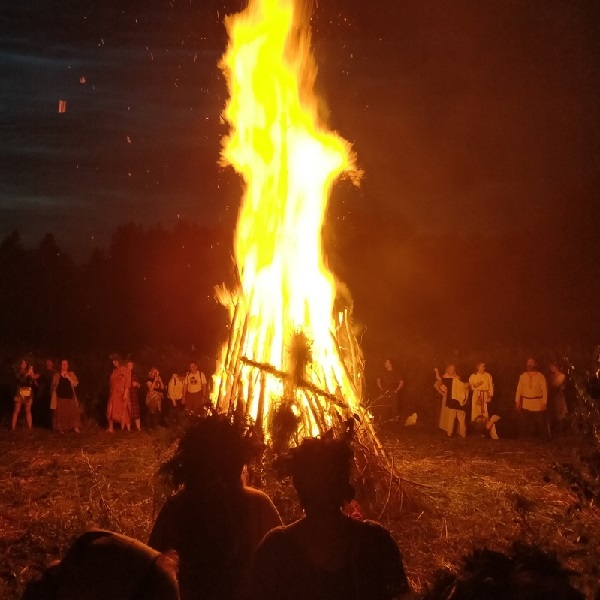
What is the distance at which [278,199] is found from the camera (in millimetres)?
7473

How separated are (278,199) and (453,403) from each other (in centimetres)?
659

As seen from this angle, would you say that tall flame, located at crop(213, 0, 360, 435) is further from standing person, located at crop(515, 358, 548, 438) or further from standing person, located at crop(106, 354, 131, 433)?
standing person, located at crop(106, 354, 131, 433)

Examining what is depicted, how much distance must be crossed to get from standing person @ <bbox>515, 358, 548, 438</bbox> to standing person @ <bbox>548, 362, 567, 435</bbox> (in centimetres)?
28

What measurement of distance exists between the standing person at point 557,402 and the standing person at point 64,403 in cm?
886

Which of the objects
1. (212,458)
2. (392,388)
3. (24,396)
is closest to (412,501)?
(212,458)

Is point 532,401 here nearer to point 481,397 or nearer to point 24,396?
point 481,397

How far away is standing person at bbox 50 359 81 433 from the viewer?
13.0 meters

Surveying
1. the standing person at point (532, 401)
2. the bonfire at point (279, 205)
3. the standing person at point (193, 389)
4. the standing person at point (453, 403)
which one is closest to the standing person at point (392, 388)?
the standing person at point (453, 403)

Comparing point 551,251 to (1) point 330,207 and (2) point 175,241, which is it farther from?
(1) point 330,207

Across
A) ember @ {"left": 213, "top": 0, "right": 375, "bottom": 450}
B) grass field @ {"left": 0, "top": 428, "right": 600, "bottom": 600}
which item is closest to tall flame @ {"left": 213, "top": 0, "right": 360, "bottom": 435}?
ember @ {"left": 213, "top": 0, "right": 375, "bottom": 450}

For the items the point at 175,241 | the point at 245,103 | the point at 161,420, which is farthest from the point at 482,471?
the point at 175,241

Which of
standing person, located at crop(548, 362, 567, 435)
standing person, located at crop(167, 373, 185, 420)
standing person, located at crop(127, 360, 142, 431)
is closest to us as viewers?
standing person, located at crop(548, 362, 567, 435)

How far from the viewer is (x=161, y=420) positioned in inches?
539

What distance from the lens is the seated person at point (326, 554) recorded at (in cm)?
259
